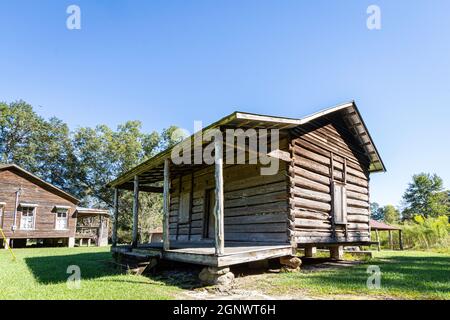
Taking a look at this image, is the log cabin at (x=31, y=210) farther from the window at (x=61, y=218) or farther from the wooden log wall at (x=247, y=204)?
the wooden log wall at (x=247, y=204)

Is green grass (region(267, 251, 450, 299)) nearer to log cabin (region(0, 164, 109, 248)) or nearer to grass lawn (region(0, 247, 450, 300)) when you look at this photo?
grass lawn (region(0, 247, 450, 300))

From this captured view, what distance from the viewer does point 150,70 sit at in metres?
14.0

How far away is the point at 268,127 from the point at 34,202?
23175 millimetres

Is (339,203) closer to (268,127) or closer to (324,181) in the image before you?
(324,181)

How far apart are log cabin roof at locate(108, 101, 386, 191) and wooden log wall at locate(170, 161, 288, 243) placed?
1374mm

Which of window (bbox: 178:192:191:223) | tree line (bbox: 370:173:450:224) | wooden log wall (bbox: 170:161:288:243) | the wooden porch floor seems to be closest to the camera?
the wooden porch floor

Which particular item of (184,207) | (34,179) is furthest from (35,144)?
(184,207)

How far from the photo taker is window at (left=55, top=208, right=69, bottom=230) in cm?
2603

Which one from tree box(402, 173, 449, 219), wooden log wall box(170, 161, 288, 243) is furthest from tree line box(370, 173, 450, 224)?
wooden log wall box(170, 161, 288, 243)

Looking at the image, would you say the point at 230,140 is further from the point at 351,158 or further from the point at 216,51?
the point at 351,158

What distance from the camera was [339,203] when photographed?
11469mm
